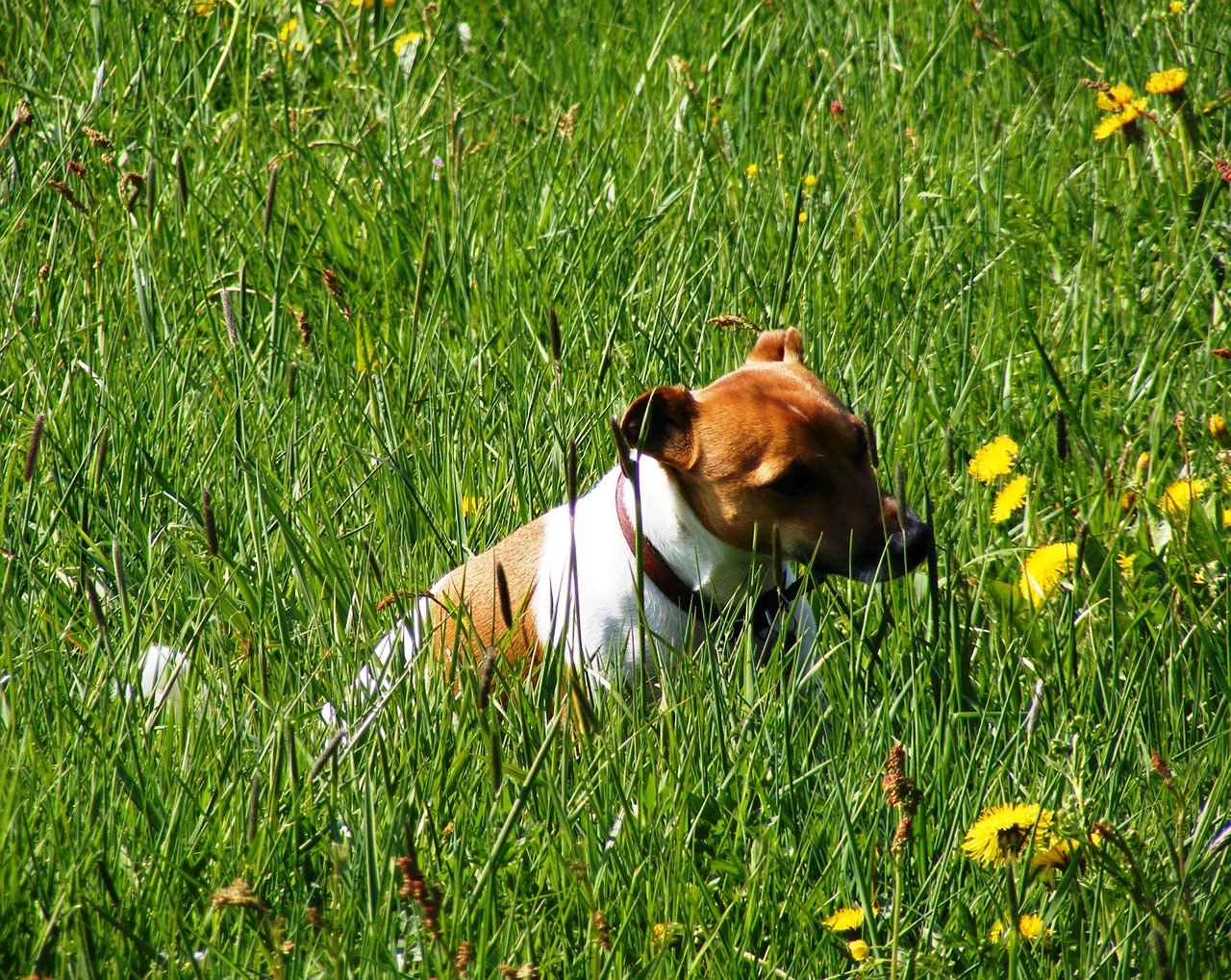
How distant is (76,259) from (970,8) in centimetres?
356

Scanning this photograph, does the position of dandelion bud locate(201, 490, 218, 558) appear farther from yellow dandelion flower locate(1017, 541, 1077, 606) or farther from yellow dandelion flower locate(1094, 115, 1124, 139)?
yellow dandelion flower locate(1094, 115, 1124, 139)

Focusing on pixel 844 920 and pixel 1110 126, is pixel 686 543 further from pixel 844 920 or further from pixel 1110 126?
pixel 1110 126

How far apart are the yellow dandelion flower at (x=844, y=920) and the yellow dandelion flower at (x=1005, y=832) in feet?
0.61

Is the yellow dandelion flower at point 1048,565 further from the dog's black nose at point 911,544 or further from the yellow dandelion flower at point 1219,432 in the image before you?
the yellow dandelion flower at point 1219,432

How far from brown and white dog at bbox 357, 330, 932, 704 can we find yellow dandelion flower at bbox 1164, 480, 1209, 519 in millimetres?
489

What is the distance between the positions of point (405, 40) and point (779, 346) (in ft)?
9.29

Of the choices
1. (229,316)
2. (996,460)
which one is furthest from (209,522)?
(996,460)

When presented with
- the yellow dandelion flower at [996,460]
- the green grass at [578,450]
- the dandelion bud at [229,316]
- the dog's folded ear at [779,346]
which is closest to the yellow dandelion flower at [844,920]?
the green grass at [578,450]

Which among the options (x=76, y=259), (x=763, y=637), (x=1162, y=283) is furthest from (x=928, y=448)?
(x=76, y=259)

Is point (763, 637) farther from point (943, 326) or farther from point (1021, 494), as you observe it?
point (943, 326)

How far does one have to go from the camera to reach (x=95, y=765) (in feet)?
6.06

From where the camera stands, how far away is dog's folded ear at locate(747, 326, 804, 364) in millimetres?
3041

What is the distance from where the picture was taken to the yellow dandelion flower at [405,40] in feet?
16.3

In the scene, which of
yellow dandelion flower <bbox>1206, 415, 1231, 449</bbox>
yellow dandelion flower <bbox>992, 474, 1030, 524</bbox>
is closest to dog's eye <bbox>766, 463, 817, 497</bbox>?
yellow dandelion flower <bbox>992, 474, 1030, 524</bbox>
